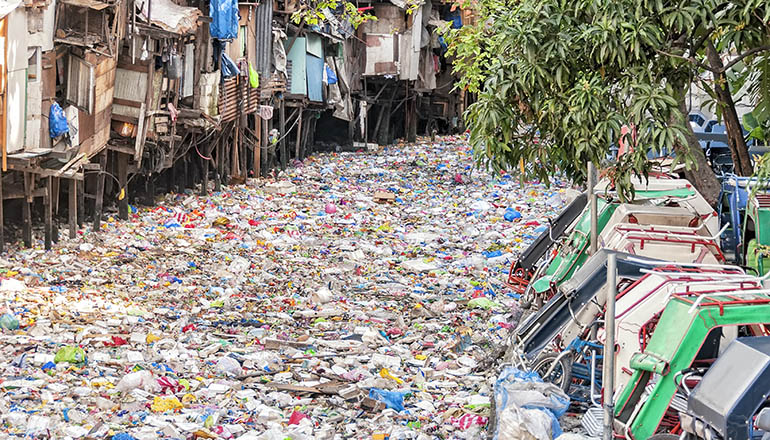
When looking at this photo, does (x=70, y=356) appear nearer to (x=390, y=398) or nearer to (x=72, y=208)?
(x=390, y=398)

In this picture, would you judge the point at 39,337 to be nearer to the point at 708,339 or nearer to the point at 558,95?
the point at 558,95

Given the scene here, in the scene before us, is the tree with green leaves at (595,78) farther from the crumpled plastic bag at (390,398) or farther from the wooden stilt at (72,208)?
the wooden stilt at (72,208)

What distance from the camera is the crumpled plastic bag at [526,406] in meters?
5.39

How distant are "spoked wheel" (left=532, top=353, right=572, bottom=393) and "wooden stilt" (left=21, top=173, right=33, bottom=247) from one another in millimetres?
7333

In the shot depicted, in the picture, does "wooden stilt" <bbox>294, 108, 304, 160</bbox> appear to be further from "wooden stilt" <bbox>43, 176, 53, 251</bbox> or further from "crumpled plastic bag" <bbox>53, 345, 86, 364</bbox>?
"crumpled plastic bag" <bbox>53, 345, 86, 364</bbox>

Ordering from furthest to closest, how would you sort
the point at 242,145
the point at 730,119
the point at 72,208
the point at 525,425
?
1. the point at 242,145
2. the point at 72,208
3. the point at 730,119
4. the point at 525,425

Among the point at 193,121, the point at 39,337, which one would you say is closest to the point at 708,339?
the point at 39,337

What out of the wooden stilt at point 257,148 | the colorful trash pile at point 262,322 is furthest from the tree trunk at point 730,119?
the wooden stilt at point 257,148

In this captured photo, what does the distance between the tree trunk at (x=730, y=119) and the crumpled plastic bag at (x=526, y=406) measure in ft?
9.50

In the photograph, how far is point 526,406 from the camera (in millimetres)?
5555

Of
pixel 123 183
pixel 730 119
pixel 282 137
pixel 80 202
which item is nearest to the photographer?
pixel 730 119

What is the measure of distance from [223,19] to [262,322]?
9.03 meters

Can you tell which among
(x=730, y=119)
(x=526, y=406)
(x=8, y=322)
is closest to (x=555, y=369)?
(x=526, y=406)

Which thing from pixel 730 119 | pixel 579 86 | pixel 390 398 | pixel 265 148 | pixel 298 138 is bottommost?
pixel 390 398
